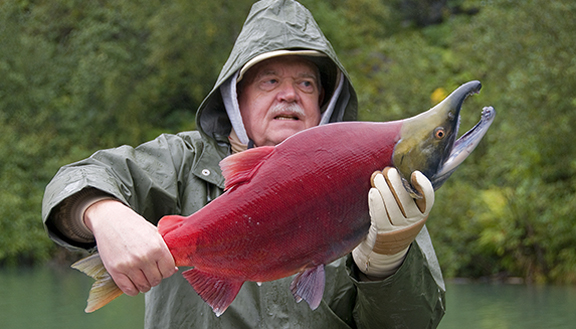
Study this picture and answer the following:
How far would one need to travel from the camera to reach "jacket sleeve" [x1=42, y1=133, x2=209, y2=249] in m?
2.15

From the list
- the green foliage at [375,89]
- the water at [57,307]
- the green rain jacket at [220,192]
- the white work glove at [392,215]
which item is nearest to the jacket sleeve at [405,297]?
the green rain jacket at [220,192]

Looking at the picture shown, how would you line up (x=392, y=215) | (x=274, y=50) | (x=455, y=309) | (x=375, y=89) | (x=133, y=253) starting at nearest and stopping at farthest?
(x=133, y=253), (x=392, y=215), (x=274, y=50), (x=455, y=309), (x=375, y=89)

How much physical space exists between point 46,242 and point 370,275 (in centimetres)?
1955

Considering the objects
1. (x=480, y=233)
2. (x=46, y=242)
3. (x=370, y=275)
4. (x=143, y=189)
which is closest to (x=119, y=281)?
(x=143, y=189)

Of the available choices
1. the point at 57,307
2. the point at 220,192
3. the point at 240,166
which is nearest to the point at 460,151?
the point at 240,166

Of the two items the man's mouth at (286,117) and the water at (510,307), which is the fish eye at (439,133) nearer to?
the man's mouth at (286,117)

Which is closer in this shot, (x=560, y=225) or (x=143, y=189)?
(x=143, y=189)

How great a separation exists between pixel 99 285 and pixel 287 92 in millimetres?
1345

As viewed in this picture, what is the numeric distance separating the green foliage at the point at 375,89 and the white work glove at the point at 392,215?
Result: 1110 cm

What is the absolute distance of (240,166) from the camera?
1999 mm

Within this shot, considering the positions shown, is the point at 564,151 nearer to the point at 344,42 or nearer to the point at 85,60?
the point at 344,42

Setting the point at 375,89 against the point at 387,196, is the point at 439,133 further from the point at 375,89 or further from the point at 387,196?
the point at 375,89

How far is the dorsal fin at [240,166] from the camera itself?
1.99 meters

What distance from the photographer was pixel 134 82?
24766mm
